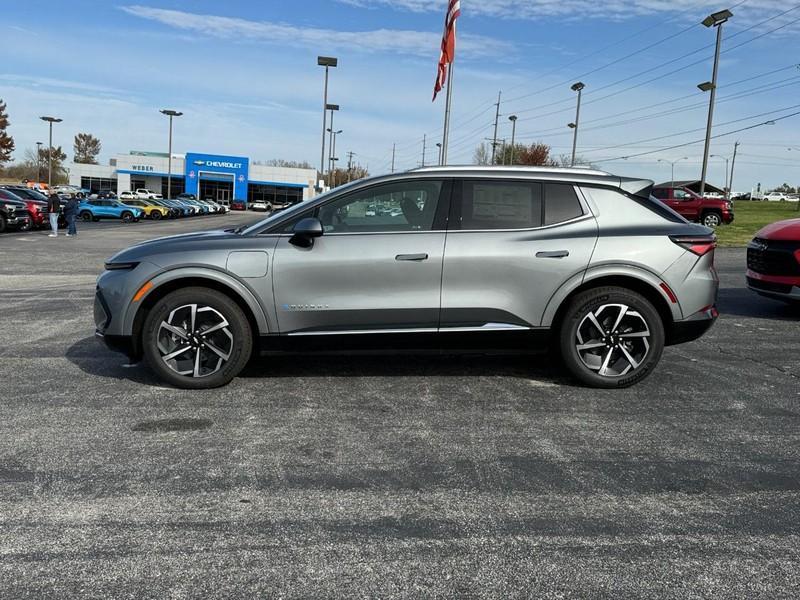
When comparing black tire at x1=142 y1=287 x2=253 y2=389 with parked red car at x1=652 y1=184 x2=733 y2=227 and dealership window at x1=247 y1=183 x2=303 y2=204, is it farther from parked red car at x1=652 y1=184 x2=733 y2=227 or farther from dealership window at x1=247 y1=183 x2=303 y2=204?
dealership window at x1=247 y1=183 x2=303 y2=204

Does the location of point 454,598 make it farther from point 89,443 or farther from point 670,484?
point 89,443

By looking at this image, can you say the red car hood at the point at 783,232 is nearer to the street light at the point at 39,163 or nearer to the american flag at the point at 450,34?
the american flag at the point at 450,34

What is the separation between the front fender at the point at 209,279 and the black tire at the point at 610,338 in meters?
2.34

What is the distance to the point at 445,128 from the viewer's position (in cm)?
2488

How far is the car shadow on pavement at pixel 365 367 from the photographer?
5.74m

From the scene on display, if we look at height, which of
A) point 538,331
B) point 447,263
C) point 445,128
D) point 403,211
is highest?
point 445,128

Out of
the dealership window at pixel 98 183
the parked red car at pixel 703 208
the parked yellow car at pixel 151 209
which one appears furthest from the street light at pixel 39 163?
the parked red car at pixel 703 208

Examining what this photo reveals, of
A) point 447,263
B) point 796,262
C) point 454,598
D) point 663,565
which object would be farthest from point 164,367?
point 796,262

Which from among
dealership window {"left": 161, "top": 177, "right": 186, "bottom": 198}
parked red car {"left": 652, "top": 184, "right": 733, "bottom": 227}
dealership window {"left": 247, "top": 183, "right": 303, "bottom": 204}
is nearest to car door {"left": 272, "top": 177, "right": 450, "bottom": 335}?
parked red car {"left": 652, "top": 184, "right": 733, "bottom": 227}

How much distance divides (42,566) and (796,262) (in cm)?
853

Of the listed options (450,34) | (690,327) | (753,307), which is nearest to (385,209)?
(690,327)

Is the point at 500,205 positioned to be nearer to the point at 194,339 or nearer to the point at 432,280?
the point at 432,280

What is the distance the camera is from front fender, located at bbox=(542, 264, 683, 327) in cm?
529

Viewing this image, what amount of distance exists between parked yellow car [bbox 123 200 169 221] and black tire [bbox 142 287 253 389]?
150ft
